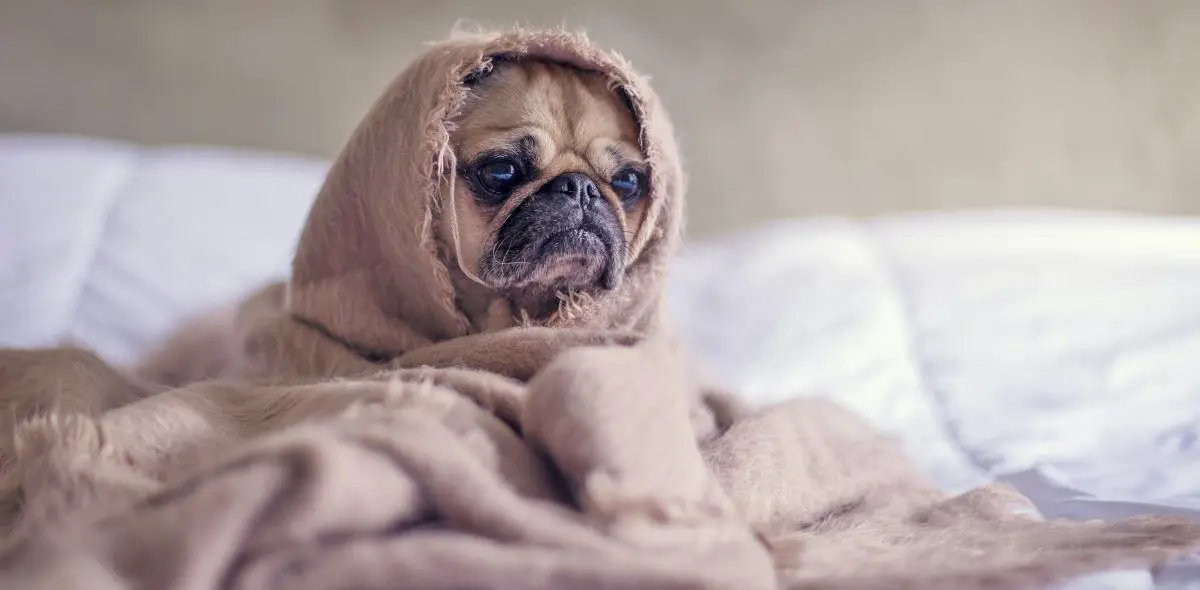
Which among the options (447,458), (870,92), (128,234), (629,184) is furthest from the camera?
(870,92)

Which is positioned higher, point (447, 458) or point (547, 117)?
point (547, 117)

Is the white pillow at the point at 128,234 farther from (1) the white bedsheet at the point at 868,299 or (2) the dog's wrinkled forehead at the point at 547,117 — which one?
(2) the dog's wrinkled forehead at the point at 547,117

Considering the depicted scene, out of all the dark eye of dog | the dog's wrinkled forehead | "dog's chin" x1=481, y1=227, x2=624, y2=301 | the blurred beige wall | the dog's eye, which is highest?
the blurred beige wall

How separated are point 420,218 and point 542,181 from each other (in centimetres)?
14

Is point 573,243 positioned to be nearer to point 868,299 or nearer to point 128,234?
point 868,299

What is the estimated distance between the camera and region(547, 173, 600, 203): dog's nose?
1.04 meters

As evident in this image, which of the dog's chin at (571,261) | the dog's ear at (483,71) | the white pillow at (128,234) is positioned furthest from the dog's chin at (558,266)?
the white pillow at (128,234)

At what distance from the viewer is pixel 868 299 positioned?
1.61m

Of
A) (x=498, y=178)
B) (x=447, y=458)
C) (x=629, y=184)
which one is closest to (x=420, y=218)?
(x=498, y=178)

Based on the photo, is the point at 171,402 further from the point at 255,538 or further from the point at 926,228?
the point at 926,228

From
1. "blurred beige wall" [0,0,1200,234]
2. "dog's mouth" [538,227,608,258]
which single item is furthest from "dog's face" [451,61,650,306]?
"blurred beige wall" [0,0,1200,234]

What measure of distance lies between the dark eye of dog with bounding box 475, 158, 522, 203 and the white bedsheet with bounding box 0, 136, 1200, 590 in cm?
56

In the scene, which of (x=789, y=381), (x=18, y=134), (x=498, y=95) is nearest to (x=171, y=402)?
(x=498, y=95)

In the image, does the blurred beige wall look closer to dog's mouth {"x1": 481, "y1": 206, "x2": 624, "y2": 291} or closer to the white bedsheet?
the white bedsheet
